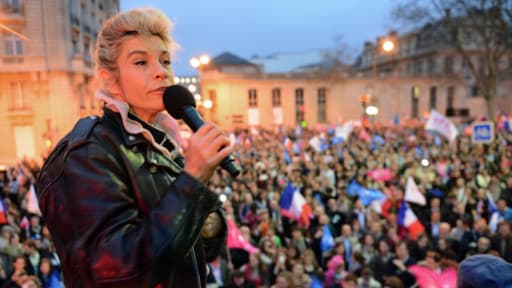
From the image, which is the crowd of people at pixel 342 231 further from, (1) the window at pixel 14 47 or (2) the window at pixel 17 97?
(2) the window at pixel 17 97

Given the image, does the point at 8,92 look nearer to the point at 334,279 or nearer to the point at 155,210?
the point at 334,279

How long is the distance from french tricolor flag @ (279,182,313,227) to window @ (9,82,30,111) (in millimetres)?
13536

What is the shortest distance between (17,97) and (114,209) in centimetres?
1852

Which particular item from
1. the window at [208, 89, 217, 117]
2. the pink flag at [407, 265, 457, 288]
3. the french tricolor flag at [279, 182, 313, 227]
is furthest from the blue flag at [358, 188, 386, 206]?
the window at [208, 89, 217, 117]

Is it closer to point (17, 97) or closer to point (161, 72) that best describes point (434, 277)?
point (161, 72)

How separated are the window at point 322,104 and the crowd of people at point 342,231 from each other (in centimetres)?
3087

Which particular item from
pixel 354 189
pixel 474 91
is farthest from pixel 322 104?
pixel 354 189

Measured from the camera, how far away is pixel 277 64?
67562mm

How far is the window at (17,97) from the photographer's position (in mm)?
15977

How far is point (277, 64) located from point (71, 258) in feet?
224

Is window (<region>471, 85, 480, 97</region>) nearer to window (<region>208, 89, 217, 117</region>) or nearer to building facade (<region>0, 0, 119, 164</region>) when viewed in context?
window (<region>208, 89, 217, 117</region>)

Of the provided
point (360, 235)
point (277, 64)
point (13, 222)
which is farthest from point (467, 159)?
point (277, 64)

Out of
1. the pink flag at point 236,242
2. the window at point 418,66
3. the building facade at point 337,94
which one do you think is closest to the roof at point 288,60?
the window at point 418,66

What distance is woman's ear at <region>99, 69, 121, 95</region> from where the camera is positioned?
53.6 inches
